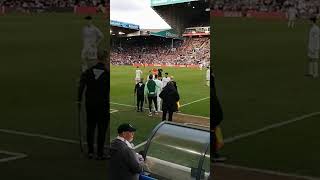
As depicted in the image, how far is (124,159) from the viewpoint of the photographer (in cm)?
261

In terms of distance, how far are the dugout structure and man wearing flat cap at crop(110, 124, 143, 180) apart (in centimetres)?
43

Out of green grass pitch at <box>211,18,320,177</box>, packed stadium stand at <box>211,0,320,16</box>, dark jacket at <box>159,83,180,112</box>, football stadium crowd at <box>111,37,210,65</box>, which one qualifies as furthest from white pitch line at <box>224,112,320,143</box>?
packed stadium stand at <box>211,0,320,16</box>

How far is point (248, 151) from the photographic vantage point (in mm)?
5109

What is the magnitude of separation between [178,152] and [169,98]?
1.76 m

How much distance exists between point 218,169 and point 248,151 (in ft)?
3.22

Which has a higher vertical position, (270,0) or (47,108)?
(270,0)

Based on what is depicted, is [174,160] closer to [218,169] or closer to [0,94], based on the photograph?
[218,169]

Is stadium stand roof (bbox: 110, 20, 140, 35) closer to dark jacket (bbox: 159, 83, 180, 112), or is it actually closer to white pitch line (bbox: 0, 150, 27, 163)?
dark jacket (bbox: 159, 83, 180, 112)

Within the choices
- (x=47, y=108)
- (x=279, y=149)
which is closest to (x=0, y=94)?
(x=47, y=108)

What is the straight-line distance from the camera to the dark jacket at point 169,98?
4668 mm

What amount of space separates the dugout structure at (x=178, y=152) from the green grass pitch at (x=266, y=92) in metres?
1.68

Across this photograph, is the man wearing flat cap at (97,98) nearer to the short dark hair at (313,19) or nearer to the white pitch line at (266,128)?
the white pitch line at (266,128)

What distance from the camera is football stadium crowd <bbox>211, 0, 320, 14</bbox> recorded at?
7141 millimetres

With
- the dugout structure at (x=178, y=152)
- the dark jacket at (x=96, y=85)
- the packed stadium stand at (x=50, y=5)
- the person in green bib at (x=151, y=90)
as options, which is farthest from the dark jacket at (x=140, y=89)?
the dugout structure at (x=178, y=152)
